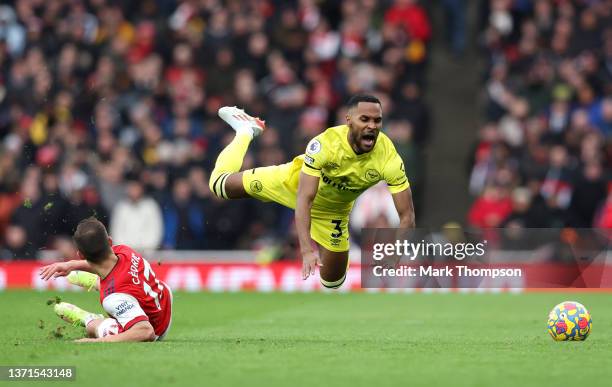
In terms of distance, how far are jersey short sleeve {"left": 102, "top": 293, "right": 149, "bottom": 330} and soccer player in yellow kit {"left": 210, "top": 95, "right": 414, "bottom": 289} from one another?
1560mm

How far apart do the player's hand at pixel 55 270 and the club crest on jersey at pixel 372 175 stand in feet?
11.2

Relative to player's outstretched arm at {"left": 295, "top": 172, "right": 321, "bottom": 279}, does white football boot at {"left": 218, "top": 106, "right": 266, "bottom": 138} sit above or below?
above

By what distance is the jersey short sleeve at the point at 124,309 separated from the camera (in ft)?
37.3

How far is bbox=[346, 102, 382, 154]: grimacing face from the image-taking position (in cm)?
1257

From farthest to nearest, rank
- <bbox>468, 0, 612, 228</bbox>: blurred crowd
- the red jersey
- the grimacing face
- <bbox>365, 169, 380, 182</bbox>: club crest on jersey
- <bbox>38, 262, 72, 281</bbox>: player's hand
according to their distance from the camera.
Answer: <bbox>468, 0, 612, 228</bbox>: blurred crowd < <bbox>365, 169, 380, 182</bbox>: club crest on jersey < the grimacing face < the red jersey < <bbox>38, 262, 72, 281</bbox>: player's hand

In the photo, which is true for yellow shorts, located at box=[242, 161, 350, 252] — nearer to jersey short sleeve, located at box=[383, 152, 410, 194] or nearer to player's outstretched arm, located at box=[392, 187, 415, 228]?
jersey short sleeve, located at box=[383, 152, 410, 194]

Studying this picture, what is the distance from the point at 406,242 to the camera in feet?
51.4

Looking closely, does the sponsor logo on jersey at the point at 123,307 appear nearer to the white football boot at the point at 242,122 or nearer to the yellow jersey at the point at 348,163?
the yellow jersey at the point at 348,163

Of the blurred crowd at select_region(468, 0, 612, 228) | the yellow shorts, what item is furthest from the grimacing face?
the blurred crowd at select_region(468, 0, 612, 228)

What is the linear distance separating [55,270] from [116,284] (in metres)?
0.56

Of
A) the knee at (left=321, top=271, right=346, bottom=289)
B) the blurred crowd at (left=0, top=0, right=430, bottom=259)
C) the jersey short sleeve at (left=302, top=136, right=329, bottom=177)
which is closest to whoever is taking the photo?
the jersey short sleeve at (left=302, top=136, right=329, bottom=177)

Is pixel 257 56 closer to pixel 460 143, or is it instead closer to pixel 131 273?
pixel 460 143

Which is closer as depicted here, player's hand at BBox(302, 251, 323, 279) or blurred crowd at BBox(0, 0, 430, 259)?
player's hand at BBox(302, 251, 323, 279)

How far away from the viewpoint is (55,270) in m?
11.3
